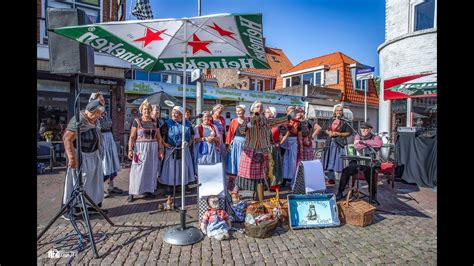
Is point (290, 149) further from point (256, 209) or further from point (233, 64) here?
point (233, 64)

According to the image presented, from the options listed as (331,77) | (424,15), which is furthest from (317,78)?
(424,15)

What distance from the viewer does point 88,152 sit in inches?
172

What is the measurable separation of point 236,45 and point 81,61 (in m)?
2.06

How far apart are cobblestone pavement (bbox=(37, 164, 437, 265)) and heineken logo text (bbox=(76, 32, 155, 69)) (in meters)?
2.34

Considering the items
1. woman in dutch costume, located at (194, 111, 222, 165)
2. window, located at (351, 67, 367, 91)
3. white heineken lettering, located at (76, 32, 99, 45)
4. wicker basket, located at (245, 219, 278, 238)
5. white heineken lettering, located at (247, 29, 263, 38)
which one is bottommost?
wicker basket, located at (245, 219, 278, 238)

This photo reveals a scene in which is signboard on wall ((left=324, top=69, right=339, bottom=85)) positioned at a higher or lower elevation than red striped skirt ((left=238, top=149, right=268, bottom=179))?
higher

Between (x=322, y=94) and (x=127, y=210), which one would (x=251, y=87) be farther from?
(x=127, y=210)

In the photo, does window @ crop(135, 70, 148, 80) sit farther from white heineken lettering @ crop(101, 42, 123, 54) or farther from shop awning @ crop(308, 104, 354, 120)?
white heineken lettering @ crop(101, 42, 123, 54)

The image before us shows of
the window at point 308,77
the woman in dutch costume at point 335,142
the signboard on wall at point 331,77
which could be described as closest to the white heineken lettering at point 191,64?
the woman in dutch costume at point 335,142

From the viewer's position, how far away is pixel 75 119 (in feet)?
12.8

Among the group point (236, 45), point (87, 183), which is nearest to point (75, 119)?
point (87, 183)

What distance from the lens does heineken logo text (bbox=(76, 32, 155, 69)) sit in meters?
3.25

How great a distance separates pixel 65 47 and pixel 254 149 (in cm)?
311

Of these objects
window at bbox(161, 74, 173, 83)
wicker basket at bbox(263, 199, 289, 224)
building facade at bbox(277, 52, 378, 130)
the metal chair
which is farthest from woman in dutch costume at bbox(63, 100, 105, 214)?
building facade at bbox(277, 52, 378, 130)
